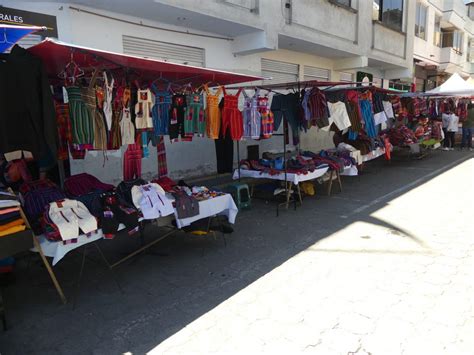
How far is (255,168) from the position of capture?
285 inches

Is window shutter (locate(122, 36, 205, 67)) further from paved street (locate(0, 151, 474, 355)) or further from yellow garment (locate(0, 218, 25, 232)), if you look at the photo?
yellow garment (locate(0, 218, 25, 232))

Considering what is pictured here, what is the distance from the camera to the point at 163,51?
26.3 feet

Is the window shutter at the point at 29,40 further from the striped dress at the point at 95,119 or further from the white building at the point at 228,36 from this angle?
the striped dress at the point at 95,119

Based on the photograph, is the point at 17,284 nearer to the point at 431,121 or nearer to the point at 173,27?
the point at 173,27

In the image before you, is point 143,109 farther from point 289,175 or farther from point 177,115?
point 289,175

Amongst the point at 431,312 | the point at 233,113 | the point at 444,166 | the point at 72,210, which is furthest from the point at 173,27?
the point at 444,166

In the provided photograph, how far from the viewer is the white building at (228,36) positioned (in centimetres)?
677

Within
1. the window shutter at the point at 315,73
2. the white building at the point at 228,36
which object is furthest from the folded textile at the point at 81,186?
the window shutter at the point at 315,73

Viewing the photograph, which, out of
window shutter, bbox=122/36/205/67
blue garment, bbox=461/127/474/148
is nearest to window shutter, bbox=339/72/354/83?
blue garment, bbox=461/127/474/148

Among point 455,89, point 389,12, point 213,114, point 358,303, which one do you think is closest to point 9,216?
point 358,303

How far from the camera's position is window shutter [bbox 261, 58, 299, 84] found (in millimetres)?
10859

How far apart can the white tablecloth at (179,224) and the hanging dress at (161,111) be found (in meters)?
1.33

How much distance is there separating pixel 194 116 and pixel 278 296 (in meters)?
2.98

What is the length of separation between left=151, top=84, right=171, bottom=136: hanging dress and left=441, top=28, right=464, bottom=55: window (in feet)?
82.3
